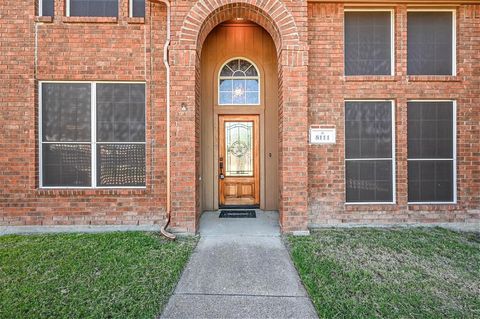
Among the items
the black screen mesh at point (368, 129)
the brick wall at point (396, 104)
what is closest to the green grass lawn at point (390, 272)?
the brick wall at point (396, 104)

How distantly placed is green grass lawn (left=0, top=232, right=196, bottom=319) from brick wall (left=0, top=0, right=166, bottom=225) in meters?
0.55

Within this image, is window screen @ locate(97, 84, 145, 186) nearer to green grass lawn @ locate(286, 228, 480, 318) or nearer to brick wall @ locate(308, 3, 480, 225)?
green grass lawn @ locate(286, 228, 480, 318)

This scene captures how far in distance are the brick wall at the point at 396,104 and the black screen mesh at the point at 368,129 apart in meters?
0.16

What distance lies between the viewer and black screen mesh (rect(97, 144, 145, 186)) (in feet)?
16.9

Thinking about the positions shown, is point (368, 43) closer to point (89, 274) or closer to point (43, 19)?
point (89, 274)

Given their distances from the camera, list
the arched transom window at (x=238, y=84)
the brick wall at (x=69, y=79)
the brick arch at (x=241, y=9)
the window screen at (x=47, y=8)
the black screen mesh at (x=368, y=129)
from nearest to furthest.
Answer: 1. the brick arch at (x=241, y=9)
2. the brick wall at (x=69, y=79)
3. the window screen at (x=47, y=8)
4. the black screen mesh at (x=368, y=129)
5. the arched transom window at (x=238, y=84)

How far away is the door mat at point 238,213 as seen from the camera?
18.8 ft

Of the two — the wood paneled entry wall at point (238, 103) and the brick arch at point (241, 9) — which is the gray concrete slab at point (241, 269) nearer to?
the wood paneled entry wall at point (238, 103)

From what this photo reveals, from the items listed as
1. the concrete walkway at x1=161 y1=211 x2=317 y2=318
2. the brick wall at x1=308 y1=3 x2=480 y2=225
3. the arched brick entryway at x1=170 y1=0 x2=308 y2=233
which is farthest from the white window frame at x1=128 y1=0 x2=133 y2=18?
the concrete walkway at x1=161 y1=211 x2=317 y2=318

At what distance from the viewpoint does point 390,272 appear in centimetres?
343

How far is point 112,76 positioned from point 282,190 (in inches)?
162

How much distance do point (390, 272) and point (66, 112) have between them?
6.40 meters

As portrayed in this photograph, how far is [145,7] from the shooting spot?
5.09 metres

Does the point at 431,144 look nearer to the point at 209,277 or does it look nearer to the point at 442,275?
the point at 442,275
